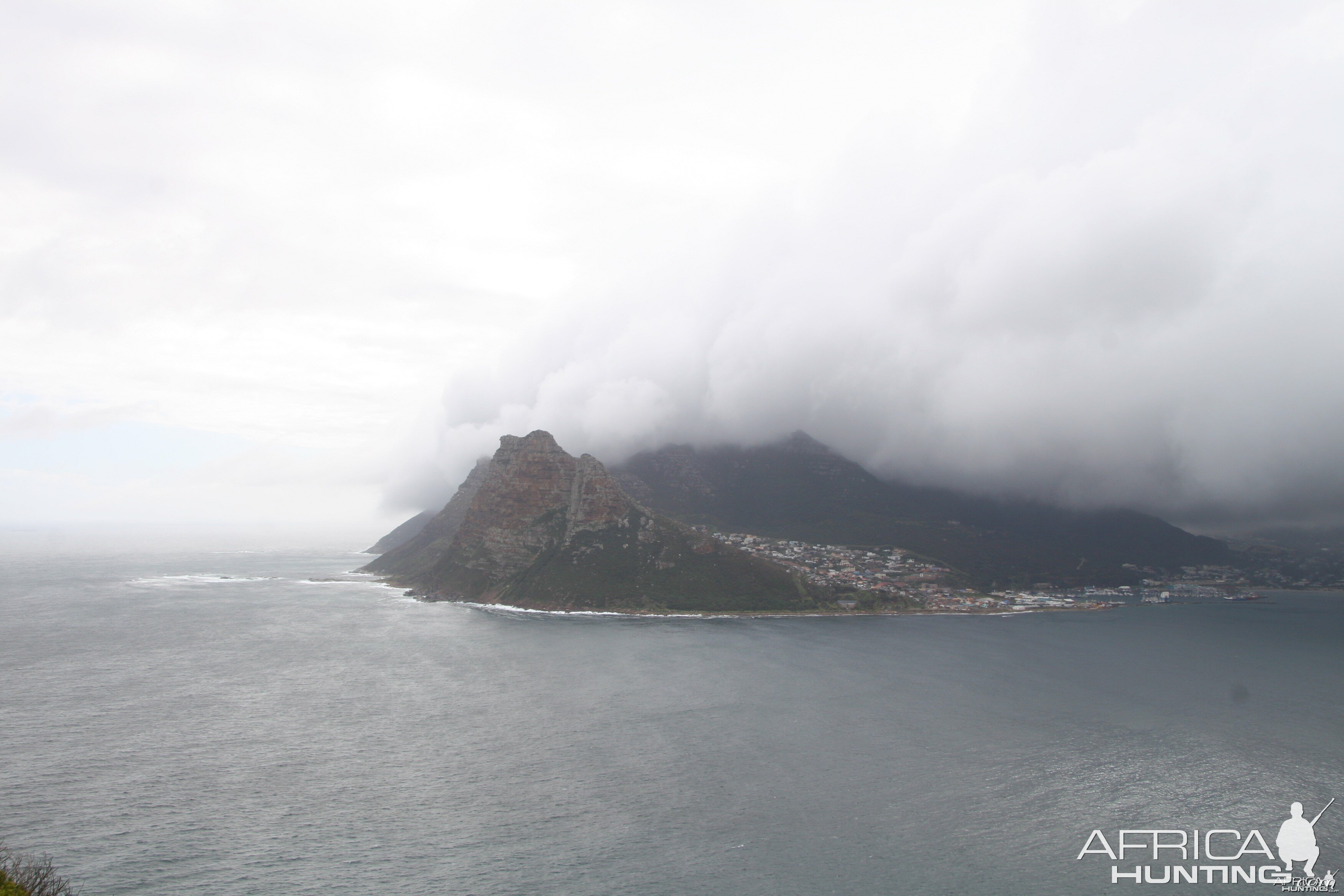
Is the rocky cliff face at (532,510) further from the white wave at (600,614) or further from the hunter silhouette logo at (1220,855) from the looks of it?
the hunter silhouette logo at (1220,855)

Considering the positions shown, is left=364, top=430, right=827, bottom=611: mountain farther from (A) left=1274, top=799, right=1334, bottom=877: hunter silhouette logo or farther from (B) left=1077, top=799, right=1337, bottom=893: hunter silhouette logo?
(A) left=1274, top=799, right=1334, bottom=877: hunter silhouette logo

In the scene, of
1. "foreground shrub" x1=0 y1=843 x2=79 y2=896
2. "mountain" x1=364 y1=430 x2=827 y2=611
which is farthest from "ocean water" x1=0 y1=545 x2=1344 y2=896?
"mountain" x1=364 y1=430 x2=827 y2=611

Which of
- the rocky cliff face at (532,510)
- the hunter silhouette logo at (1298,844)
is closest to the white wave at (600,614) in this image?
the rocky cliff face at (532,510)

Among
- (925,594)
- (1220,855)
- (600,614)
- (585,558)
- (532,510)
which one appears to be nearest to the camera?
(1220,855)

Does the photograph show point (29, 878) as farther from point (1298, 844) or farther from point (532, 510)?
point (532, 510)

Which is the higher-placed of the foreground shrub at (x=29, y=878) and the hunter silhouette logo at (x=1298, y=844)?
the foreground shrub at (x=29, y=878)

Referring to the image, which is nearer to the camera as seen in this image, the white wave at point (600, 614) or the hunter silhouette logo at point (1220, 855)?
the hunter silhouette logo at point (1220, 855)

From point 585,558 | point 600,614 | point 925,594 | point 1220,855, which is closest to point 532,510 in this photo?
point 585,558
